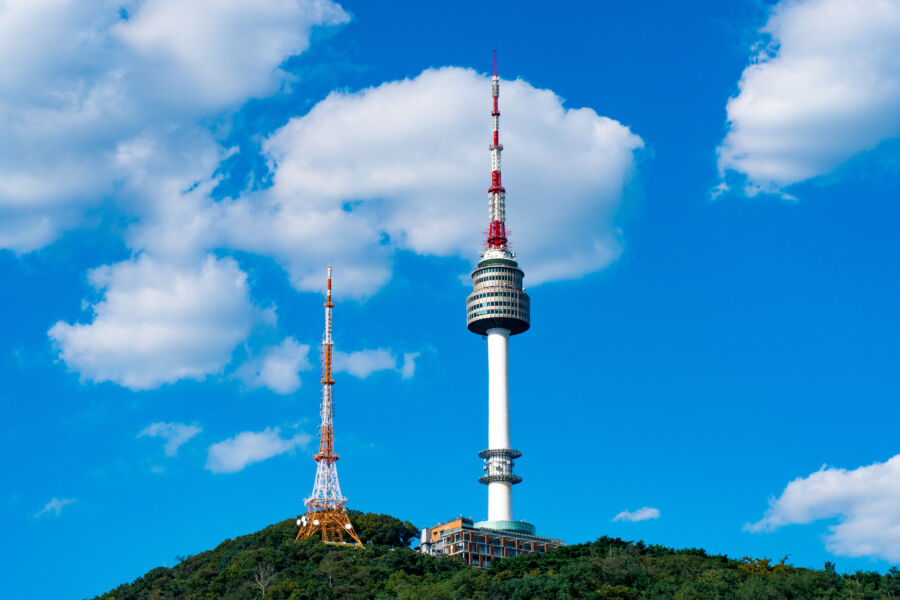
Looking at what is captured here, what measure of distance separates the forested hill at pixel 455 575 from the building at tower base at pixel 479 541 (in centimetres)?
538

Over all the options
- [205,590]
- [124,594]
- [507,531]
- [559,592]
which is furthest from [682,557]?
[124,594]

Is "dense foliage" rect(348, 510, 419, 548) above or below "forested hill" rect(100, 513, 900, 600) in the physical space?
above

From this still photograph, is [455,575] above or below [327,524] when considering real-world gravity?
below

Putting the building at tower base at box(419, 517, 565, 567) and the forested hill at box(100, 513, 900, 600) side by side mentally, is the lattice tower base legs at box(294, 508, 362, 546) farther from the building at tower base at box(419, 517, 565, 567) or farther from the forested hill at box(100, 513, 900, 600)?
the building at tower base at box(419, 517, 565, 567)

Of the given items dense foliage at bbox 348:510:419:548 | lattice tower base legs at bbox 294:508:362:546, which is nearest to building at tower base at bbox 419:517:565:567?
dense foliage at bbox 348:510:419:548

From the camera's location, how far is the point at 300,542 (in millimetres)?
177750

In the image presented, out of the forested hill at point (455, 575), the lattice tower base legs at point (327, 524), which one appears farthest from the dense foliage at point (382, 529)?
the lattice tower base legs at point (327, 524)

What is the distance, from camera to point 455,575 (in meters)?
147

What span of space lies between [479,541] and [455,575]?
4328 cm

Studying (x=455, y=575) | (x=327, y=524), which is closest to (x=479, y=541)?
(x=327, y=524)

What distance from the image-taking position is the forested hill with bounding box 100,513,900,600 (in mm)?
125062

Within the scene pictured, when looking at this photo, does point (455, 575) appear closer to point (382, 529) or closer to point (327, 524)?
point (327, 524)

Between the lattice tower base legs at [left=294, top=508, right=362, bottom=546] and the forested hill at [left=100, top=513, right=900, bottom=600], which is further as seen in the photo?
the lattice tower base legs at [left=294, top=508, right=362, bottom=546]

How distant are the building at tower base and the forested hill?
5380 mm
